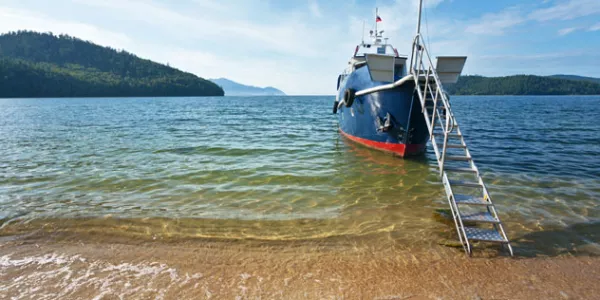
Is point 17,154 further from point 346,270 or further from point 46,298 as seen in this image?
point 346,270

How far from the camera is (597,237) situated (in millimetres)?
5656

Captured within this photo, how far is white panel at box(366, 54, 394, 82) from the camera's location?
10.1 m

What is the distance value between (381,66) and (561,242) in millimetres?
6829

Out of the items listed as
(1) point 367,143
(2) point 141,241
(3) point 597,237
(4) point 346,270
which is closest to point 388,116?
(1) point 367,143

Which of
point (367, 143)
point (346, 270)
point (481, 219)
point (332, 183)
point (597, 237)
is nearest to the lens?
point (346, 270)

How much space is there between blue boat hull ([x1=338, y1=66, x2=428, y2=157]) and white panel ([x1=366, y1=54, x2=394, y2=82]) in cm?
138

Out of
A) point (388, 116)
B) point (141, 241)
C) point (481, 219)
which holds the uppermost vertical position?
point (388, 116)

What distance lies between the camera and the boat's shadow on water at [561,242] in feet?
16.6

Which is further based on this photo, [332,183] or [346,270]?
[332,183]

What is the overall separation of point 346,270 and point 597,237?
4.93 meters

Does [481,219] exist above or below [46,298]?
above

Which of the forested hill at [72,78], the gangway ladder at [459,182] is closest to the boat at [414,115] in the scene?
the gangway ladder at [459,182]

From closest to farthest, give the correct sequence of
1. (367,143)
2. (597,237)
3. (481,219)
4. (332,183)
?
1. (481,219)
2. (597,237)
3. (332,183)
4. (367,143)

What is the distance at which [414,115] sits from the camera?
470 inches
